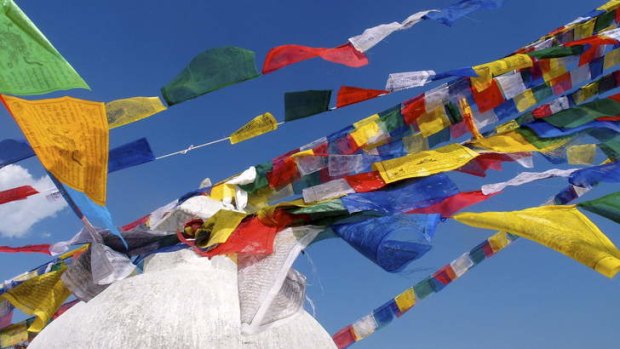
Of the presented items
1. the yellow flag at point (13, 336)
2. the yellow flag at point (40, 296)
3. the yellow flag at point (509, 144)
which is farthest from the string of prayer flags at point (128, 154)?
the yellow flag at point (509, 144)

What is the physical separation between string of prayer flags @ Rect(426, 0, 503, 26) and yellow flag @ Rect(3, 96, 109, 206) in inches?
108

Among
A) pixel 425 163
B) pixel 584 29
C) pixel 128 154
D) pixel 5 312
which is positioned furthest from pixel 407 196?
pixel 5 312

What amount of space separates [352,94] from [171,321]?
2139 millimetres

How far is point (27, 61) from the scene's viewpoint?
2557 millimetres

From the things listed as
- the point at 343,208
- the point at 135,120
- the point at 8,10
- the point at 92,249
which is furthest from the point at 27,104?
the point at 343,208

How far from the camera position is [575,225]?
2902mm

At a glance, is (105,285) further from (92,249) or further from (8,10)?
(8,10)

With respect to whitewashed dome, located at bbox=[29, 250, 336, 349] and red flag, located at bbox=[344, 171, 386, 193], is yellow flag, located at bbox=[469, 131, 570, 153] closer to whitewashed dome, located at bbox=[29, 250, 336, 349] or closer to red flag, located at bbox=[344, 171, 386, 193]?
red flag, located at bbox=[344, 171, 386, 193]

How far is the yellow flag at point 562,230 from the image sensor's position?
2.61 meters

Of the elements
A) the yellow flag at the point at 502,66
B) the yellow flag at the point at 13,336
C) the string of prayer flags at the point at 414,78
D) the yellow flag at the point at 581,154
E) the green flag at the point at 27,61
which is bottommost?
the yellow flag at the point at 581,154

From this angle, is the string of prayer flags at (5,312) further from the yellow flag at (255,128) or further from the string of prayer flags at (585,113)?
the string of prayer flags at (585,113)

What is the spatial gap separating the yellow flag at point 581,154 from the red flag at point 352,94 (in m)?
1.88

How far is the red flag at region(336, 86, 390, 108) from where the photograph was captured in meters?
4.07

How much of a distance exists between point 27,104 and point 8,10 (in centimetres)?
49
